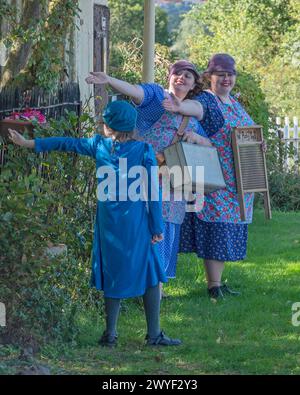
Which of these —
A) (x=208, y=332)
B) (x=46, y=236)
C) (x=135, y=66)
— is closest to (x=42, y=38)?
(x=46, y=236)

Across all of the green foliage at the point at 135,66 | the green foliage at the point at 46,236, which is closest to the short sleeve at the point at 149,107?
the green foliage at the point at 46,236

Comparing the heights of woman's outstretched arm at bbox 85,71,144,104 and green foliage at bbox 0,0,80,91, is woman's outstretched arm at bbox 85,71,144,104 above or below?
below

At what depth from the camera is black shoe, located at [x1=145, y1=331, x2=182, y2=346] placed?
6.89 m

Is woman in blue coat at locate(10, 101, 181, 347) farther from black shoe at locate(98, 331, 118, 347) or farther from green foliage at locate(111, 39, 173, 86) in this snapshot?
green foliage at locate(111, 39, 173, 86)

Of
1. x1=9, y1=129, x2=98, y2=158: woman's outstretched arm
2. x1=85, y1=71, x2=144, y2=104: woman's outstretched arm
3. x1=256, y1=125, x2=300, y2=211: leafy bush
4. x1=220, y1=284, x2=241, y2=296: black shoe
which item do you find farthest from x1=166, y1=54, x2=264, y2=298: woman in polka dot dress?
x1=256, y1=125, x2=300, y2=211: leafy bush

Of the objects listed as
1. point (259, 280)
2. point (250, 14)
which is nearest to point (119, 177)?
point (259, 280)

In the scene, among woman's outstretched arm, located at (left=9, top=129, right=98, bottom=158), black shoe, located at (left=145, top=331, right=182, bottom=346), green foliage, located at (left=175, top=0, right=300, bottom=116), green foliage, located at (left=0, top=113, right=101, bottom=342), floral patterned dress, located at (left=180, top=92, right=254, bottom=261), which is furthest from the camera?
green foliage, located at (left=175, top=0, right=300, bottom=116)

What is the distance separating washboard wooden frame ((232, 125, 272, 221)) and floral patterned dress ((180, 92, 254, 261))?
0.08 metres

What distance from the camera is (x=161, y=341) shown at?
6902 millimetres

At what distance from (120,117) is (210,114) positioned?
6.28ft

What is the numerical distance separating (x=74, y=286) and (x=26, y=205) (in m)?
1.21

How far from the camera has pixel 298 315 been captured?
7.86 metres

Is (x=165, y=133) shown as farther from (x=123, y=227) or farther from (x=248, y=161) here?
(x=123, y=227)

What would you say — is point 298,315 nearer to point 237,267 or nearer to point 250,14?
point 237,267
